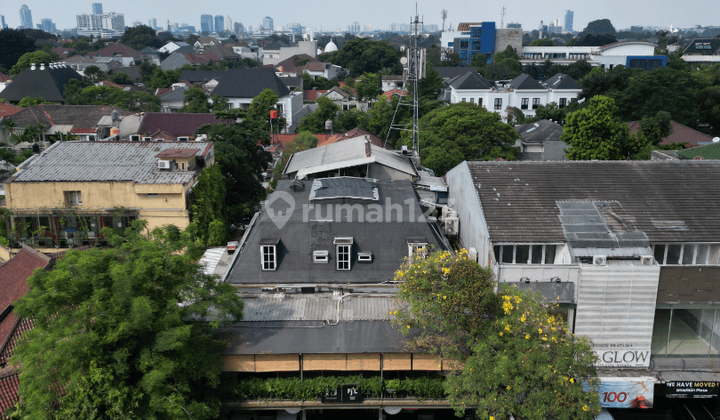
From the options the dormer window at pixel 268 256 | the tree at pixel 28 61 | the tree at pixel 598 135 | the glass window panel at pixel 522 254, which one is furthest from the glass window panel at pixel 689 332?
the tree at pixel 28 61

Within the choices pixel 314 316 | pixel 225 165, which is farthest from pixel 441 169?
pixel 314 316

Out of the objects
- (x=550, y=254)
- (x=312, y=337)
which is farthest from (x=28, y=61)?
(x=550, y=254)

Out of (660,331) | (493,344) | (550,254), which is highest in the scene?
(550,254)

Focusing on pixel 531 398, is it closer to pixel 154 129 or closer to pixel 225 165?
pixel 225 165

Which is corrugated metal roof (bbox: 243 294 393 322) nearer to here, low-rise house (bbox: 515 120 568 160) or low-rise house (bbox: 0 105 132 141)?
low-rise house (bbox: 515 120 568 160)

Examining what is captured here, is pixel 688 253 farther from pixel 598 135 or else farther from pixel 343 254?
pixel 598 135

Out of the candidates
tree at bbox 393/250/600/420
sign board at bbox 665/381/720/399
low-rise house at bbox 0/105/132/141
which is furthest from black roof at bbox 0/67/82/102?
sign board at bbox 665/381/720/399
